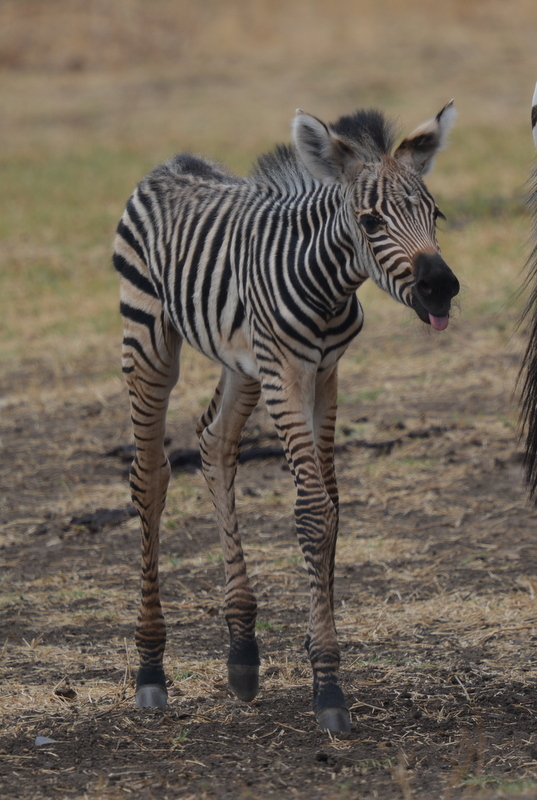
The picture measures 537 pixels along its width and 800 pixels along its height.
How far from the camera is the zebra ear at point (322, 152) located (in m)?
3.88

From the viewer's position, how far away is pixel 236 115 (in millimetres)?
24812

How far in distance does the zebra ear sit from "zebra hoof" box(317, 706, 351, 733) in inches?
80.3

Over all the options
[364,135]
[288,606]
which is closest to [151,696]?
[288,606]

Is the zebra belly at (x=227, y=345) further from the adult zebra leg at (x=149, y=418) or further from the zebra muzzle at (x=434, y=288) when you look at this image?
the zebra muzzle at (x=434, y=288)

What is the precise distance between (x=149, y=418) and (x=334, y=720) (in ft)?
5.33

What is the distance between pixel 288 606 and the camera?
18.4 feet

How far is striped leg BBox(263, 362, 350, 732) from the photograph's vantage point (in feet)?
12.9

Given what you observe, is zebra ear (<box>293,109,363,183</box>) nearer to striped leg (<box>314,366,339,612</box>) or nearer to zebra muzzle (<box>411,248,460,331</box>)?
zebra muzzle (<box>411,248,460,331</box>)

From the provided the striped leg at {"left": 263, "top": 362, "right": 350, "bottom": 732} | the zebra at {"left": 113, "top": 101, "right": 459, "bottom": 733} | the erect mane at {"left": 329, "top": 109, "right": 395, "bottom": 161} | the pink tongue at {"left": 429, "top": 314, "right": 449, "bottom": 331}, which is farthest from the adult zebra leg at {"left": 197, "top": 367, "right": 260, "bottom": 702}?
the pink tongue at {"left": 429, "top": 314, "right": 449, "bottom": 331}

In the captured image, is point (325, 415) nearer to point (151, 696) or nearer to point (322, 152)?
point (322, 152)

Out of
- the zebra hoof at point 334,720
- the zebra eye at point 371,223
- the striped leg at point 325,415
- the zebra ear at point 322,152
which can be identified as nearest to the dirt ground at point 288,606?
the zebra hoof at point 334,720

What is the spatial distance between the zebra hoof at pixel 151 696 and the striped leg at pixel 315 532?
30.0 inches

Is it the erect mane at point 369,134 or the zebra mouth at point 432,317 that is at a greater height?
the erect mane at point 369,134

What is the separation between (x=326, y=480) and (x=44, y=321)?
8.04m
